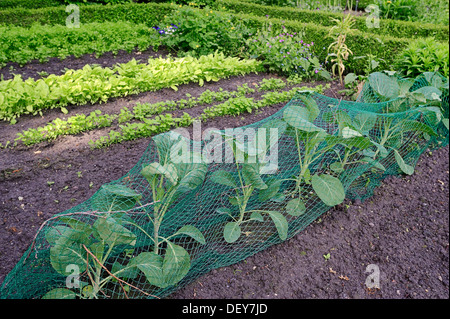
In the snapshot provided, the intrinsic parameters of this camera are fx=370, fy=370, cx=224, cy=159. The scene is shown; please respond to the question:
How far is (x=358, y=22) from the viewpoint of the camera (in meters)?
8.08

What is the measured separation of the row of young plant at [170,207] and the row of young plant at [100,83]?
2.35m

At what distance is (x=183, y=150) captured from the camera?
2.51 meters

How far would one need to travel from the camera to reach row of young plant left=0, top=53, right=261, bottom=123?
447cm

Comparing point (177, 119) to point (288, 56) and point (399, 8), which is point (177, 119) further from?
point (399, 8)

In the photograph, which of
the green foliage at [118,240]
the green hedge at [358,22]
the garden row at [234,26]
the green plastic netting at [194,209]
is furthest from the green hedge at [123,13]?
the green foliage at [118,240]

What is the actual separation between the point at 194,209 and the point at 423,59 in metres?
3.97

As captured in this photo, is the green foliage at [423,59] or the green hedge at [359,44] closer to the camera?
the green foliage at [423,59]

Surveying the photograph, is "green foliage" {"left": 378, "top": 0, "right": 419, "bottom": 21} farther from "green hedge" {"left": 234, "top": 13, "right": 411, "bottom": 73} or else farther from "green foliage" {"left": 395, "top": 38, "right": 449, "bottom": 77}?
"green foliage" {"left": 395, "top": 38, "right": 449, "bottom": 77}

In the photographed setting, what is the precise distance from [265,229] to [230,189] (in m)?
0.44

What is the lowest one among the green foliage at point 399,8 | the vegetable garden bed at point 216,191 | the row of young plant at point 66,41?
the vegetable garden bed at point 216,191

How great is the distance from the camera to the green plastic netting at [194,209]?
219 centimetres

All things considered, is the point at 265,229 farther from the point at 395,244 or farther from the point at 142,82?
the point at 142,82

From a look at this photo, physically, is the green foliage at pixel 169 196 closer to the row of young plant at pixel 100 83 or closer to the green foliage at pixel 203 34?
the row of young plant at pixel 100 83
